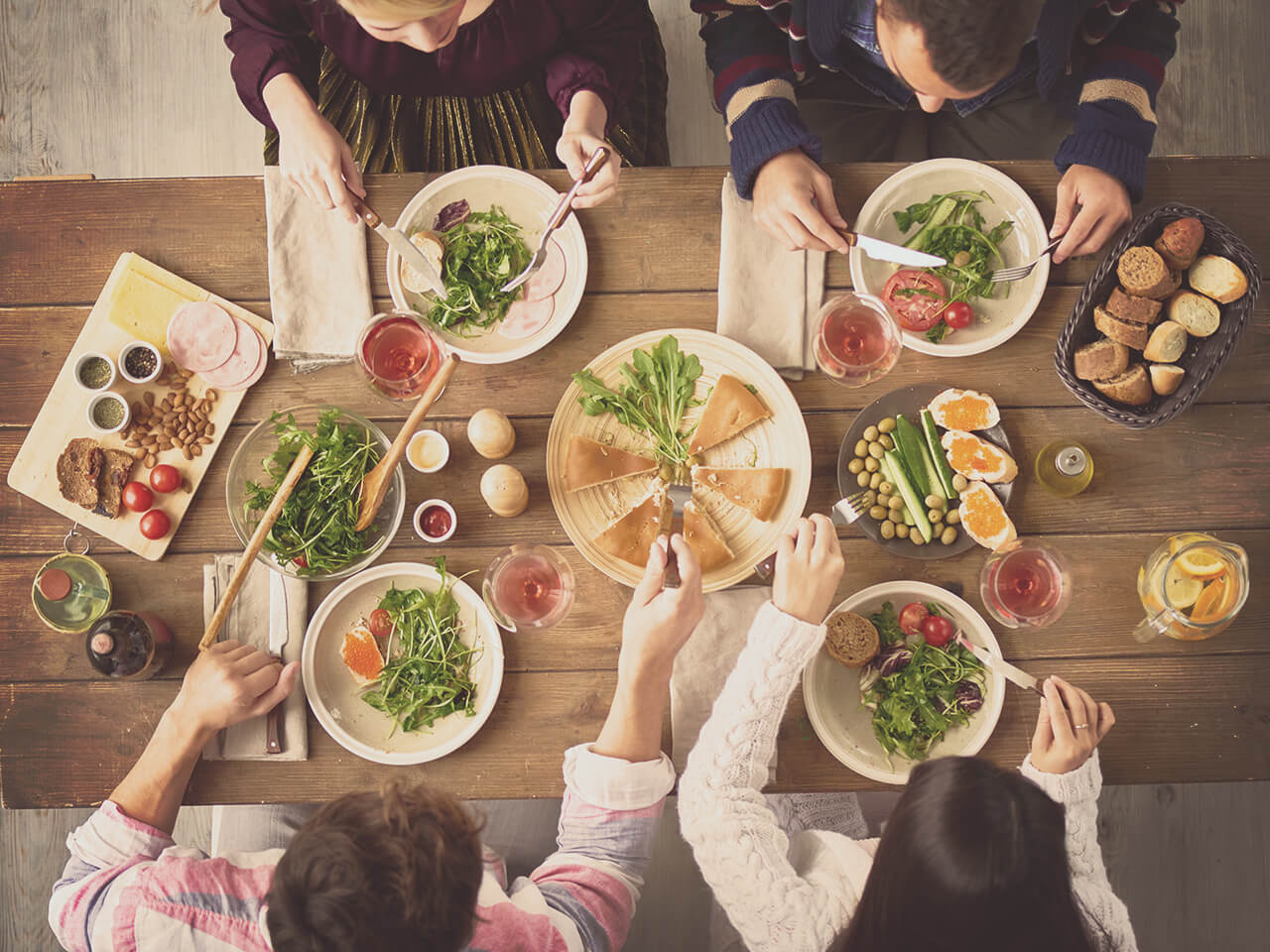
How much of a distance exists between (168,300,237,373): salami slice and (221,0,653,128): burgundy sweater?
0.53 m

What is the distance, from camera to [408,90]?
2117 mm

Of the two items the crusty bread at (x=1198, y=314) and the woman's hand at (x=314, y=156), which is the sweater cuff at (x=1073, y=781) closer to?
the crusty bread at (x=1198, y=314)

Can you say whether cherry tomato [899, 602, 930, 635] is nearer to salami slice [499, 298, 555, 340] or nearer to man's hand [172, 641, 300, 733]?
salami slice [499, 298, 555, 340]

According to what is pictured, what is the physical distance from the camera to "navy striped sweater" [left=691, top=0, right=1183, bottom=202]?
1810 millimetres

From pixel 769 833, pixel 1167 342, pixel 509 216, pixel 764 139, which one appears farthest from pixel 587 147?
pixel 769 833

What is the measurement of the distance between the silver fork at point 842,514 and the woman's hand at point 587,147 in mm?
835

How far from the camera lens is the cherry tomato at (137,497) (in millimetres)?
1795

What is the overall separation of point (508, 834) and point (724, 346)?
1393 millimetres

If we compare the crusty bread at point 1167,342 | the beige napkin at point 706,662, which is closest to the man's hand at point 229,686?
the beige napkin at point 706,662

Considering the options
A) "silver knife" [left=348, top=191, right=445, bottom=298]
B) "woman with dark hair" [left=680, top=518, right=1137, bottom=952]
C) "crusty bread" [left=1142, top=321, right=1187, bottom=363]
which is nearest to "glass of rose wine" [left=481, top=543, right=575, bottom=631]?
"woman with dark hair" [left=680, top=518, right=1137, bottom=952]

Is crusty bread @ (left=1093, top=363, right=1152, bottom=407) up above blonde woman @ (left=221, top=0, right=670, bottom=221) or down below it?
below

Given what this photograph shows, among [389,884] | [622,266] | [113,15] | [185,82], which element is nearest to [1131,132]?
[622,266]

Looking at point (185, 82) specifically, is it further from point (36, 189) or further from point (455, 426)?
point (455, 426)

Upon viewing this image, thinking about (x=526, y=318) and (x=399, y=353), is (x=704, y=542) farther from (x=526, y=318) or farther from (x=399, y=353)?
(x=399, y=353)
